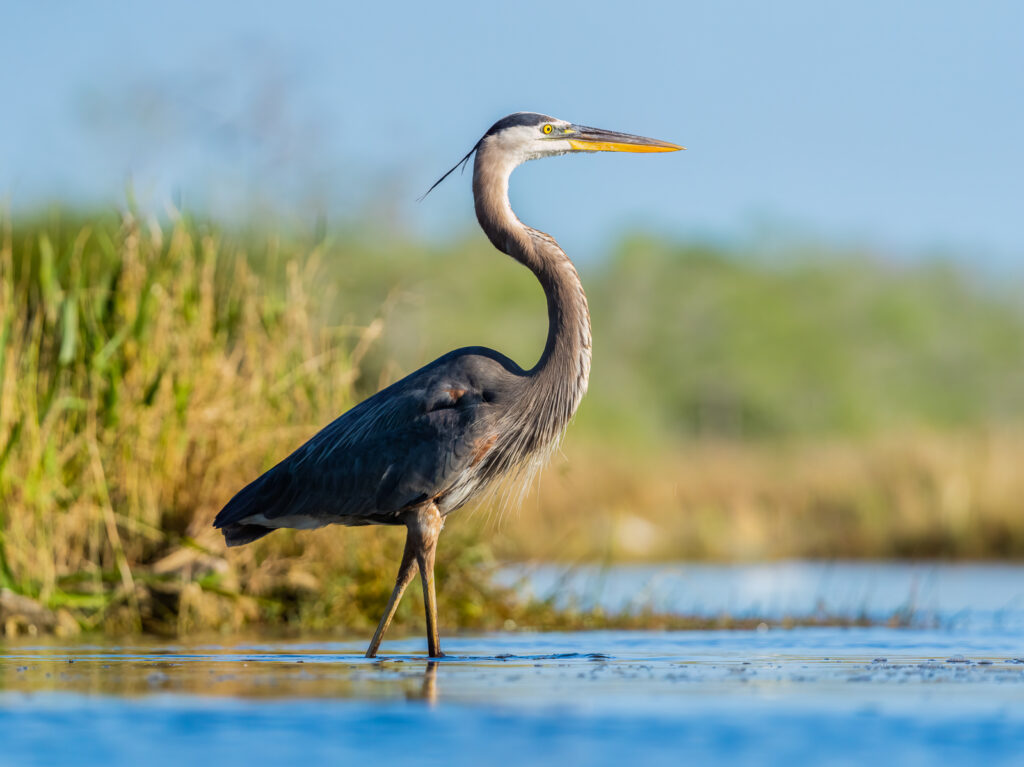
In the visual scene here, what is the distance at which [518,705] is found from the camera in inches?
184

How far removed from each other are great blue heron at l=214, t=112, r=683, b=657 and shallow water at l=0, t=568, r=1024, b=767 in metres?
0.59

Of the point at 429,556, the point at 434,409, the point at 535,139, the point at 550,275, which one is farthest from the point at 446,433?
the point at 535,139

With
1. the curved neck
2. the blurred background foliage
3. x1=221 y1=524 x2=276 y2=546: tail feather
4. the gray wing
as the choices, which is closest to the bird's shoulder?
the gray wing

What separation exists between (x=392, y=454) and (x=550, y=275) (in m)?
1.09

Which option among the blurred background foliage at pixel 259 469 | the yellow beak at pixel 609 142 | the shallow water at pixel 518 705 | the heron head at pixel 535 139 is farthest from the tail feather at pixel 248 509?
the yellow beak at pixel 609 142

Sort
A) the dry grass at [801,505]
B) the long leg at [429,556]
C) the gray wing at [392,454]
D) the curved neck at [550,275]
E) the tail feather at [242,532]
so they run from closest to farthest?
the long leg at [429,556]
the gray wing at [392,454]
the curved neck at [550,275]
the tail feather at [242,532]
the dry grass at [801,505]

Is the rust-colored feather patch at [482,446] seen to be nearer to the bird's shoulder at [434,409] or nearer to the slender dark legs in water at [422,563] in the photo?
the bird's shoulder at [434,409]

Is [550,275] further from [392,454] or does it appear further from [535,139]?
[392,454]

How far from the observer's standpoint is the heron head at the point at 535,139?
23.4ft

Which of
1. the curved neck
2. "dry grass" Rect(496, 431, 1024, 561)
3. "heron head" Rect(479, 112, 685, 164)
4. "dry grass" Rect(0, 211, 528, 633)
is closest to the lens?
the curved neck

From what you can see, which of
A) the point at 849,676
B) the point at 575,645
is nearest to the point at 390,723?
the point at 849,676

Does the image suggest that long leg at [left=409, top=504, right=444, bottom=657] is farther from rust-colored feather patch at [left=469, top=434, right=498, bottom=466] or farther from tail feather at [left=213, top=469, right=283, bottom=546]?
tail feather at [left=213, top=469, right=283, bottom=546]

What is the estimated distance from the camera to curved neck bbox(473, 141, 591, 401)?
6.82m

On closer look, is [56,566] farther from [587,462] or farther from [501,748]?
[587,462]
